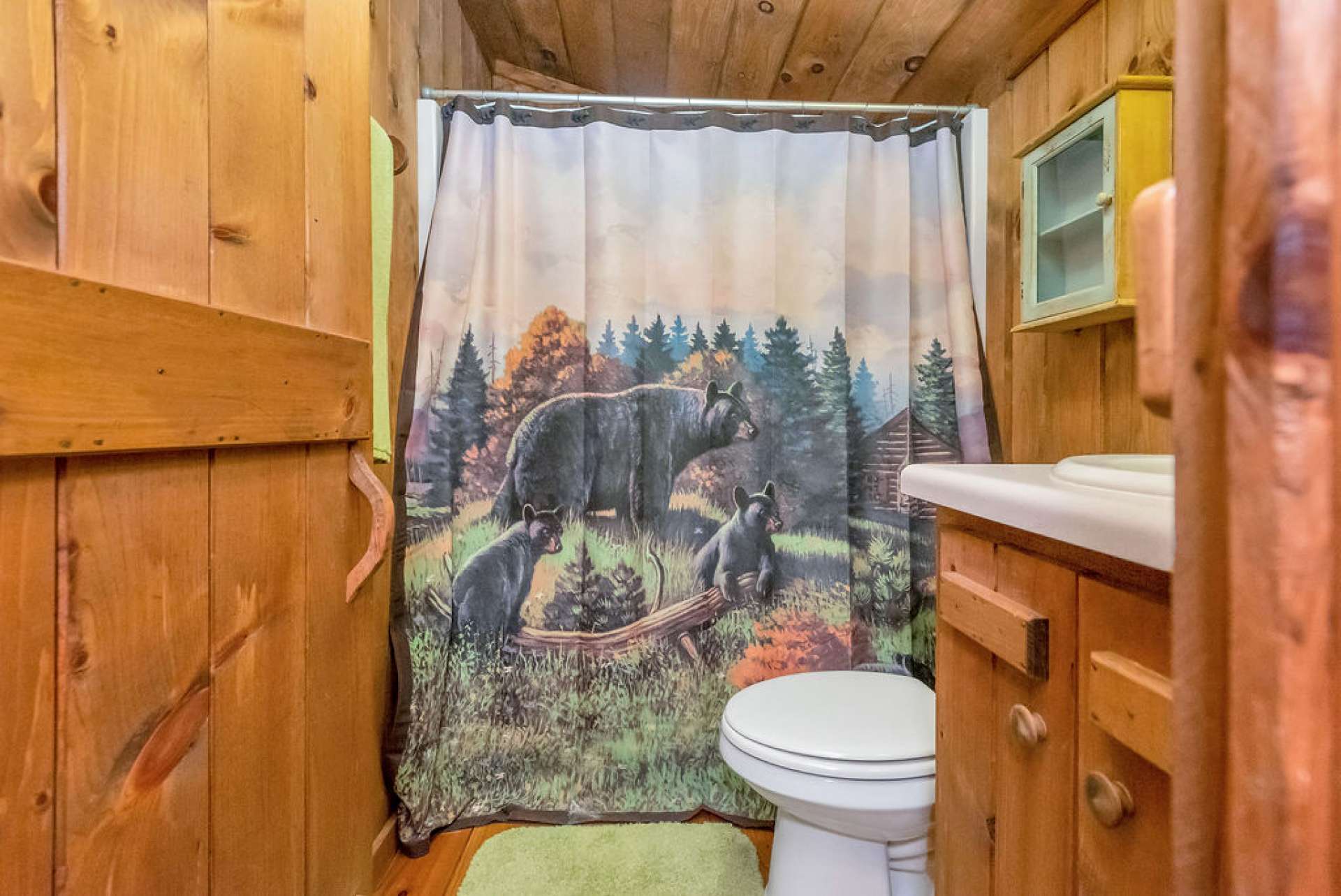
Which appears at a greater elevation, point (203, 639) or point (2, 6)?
point (2, 6)

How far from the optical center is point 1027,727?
1.99 ft

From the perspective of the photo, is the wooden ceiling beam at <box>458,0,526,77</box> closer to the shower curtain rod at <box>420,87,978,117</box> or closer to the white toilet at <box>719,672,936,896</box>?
the shower curtain rod at <box>420,87,978,117</box>

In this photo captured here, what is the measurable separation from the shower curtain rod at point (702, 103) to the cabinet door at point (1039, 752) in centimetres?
118

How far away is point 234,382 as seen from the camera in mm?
602

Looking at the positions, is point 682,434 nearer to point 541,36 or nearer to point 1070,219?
point 1070,219

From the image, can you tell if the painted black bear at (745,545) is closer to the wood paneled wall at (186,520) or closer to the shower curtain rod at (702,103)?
the wood paneled wall at (186,520)

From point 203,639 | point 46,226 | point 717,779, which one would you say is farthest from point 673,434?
point 46,226

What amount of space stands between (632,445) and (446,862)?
1.01m

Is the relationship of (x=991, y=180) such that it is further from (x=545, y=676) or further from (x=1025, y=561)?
(x=545, y=676)

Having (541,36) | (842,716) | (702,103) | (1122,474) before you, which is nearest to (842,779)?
(842,716)

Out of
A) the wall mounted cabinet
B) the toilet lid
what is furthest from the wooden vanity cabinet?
the wall mounted cabinet

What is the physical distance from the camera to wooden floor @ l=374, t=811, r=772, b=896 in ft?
4.08

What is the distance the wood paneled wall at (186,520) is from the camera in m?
0.45

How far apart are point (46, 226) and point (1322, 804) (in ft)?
2.61
